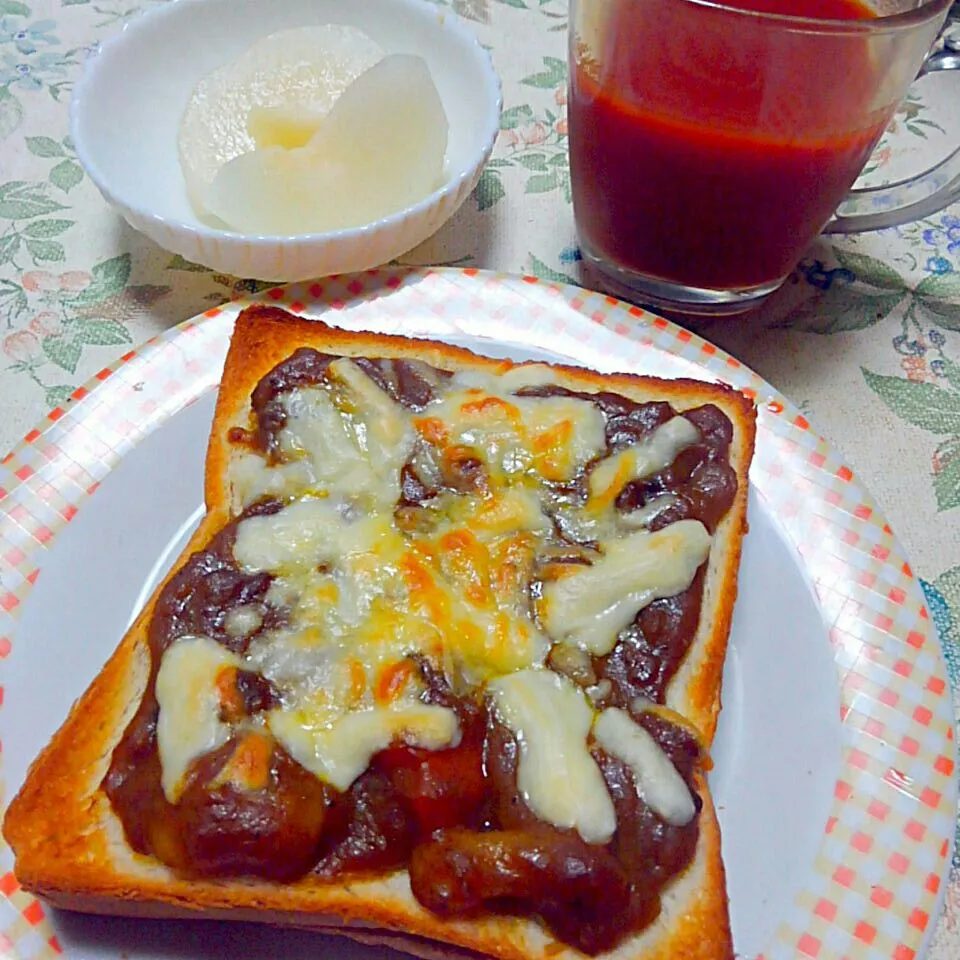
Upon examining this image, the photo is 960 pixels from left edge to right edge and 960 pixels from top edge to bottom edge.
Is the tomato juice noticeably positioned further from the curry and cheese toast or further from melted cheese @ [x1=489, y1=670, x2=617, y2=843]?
melted cheese @ [x1=489, y1=670, x2=617, y2=843]

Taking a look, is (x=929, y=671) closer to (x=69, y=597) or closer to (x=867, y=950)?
(x=867, y=950)

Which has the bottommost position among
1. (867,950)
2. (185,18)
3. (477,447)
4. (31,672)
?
(867,950)

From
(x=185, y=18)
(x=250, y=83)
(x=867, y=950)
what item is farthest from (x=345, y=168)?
(x=867, y=950)

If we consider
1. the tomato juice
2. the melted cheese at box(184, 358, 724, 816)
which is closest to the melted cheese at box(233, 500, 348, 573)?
the melted cheese at box(184, 358, 724, 816)

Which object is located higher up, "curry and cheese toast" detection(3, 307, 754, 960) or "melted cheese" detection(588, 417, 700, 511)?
"melted cheese" detection(588, 417, 700, 511)

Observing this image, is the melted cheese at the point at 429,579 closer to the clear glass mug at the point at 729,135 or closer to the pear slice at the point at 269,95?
the clear glass mug at the point at 729,135

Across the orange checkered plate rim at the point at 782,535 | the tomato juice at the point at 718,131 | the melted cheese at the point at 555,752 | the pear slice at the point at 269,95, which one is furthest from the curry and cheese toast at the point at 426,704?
the pear slice at the point at 269,95
